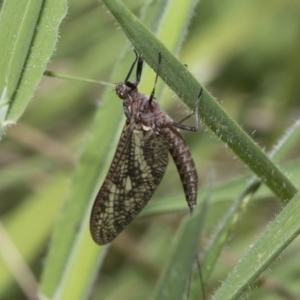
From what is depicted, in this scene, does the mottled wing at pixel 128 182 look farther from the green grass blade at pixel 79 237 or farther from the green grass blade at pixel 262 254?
the green grass blade at pixel 262 254

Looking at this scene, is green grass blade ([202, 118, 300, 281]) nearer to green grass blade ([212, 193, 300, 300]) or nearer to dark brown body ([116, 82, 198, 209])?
dark brown body ([116, 82, 198, 209])

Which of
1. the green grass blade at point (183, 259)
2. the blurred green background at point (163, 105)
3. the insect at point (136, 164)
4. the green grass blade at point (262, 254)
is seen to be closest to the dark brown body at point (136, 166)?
the insect at point (136, 164)

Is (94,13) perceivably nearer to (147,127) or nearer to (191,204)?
(147,127)

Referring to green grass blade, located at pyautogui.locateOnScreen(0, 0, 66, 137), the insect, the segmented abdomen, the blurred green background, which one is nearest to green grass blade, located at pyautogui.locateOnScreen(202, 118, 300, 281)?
the insect

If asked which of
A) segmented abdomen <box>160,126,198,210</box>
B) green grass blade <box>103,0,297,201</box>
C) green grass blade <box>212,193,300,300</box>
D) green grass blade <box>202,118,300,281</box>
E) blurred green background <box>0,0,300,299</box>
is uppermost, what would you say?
green grass blade <box>103,0,297,201</box>

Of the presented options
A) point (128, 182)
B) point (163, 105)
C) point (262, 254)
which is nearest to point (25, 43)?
point (262, 254)
